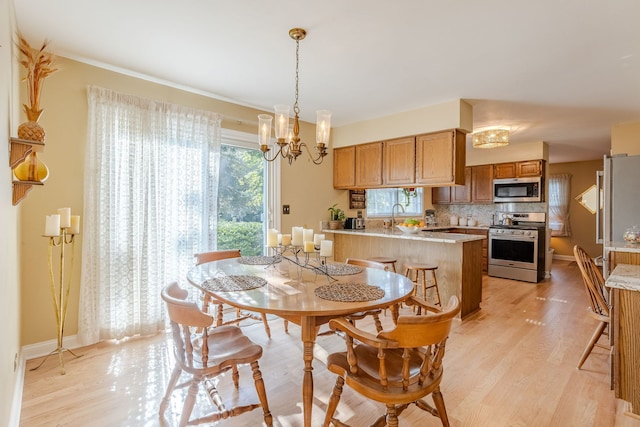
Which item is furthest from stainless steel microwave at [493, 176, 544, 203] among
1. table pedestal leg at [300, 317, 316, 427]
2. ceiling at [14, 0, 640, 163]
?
table pedestal leg at [300, 317, 316, 427]

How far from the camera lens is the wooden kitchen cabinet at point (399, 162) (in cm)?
409

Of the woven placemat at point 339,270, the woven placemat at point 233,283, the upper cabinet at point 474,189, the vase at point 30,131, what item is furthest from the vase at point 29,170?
the upper cabinet at point 474,189

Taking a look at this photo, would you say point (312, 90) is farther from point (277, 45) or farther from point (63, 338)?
point (63, 338)

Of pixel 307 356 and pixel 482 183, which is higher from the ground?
pixel 482 183

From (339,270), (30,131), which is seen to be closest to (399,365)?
(339,270)

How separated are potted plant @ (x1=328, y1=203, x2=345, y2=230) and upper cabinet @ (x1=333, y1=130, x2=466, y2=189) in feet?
1.23

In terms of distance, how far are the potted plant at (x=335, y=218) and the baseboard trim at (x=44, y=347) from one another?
127 inches

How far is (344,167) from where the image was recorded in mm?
4863

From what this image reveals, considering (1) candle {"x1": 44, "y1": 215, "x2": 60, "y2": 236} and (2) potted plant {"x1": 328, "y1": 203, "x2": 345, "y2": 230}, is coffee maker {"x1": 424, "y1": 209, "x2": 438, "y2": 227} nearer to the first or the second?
(2) potted plant {"x1": 328, "y1": 203, "x2": 345, "y2": 230}

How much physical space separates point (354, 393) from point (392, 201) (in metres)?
4.46

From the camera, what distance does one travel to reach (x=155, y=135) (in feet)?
9.92

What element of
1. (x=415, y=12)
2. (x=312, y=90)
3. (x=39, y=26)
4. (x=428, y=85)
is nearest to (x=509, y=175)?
(x=428, y=85)

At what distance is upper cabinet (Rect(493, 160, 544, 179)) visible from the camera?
558 centimetres

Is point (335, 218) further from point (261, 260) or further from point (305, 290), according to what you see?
point (305, 290)
